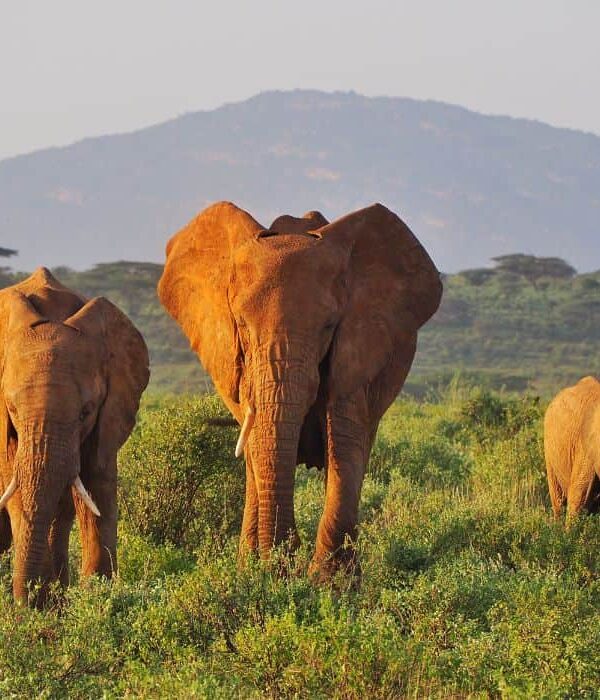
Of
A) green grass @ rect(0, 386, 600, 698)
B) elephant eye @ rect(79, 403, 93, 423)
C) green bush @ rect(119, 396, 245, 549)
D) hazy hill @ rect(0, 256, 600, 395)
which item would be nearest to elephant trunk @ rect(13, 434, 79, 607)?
green grass @ rect(0, 386, 600, 698)

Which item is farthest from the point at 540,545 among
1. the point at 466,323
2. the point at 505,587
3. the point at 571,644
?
the point at 466,323

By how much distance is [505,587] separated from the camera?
362 inches

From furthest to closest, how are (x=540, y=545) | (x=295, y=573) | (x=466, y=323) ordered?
1. (x=466, y=323)
2. (x=540, y=545)
3. (x=295, y=573)

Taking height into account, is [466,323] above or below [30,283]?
below

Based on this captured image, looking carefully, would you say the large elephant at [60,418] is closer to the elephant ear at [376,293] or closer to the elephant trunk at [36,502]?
the elephant trunk at [36,502]

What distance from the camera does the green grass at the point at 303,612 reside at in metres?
7.36

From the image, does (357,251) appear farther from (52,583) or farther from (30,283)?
(52,583)

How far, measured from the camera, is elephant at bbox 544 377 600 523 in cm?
1334

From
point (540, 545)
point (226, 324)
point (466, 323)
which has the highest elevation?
point (226, 324)

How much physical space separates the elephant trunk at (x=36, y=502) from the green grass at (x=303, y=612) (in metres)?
0.18

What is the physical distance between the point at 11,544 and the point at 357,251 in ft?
9.32

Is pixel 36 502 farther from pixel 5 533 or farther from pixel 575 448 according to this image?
pixel 575 448

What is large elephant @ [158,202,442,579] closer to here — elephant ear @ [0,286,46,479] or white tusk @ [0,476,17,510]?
elephant ear @ [0,286,46,479]

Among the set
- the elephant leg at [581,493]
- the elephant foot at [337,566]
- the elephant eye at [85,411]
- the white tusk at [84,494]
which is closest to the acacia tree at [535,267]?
the elephant leg at [581,493]
